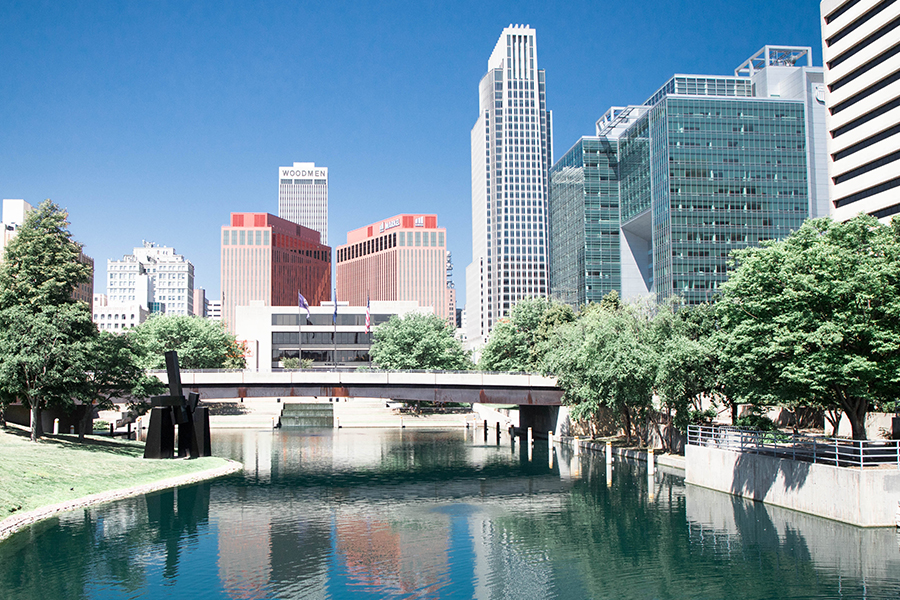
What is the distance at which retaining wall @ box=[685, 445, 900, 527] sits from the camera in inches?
1419

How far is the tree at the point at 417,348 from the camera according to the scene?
5039 inches

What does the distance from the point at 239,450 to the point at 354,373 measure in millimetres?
15669

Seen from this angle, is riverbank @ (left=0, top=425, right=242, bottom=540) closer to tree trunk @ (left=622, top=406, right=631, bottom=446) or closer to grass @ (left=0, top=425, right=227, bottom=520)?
grass @ (left=0, top=425, right=227, bottom=520)

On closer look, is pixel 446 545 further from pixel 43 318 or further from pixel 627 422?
pixel 627 422

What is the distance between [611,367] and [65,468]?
130 feet

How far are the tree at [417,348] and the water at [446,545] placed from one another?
230ft

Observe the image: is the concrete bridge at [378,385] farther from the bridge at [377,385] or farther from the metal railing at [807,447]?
the metal railing at [807,447]

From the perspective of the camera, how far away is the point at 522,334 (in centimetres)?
11731

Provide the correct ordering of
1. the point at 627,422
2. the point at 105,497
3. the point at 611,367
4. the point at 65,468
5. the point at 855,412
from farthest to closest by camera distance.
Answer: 1. the point at 627,422
2. the point at 611,367
3. the point at 65,468
4. the point at 105,497
5. the point at 855,412

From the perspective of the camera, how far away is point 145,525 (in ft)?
134

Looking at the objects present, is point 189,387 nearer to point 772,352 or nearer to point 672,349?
point 672,349

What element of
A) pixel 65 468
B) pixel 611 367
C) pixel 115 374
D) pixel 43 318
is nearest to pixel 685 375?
pixel 611 367

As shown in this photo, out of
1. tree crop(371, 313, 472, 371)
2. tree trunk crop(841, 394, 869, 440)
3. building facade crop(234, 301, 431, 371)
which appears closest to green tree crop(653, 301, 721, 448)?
tree trunk crop(841, 394, 869, 440)

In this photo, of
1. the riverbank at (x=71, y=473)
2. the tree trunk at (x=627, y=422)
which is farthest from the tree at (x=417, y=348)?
the riverbank at (x=71, y=473)
